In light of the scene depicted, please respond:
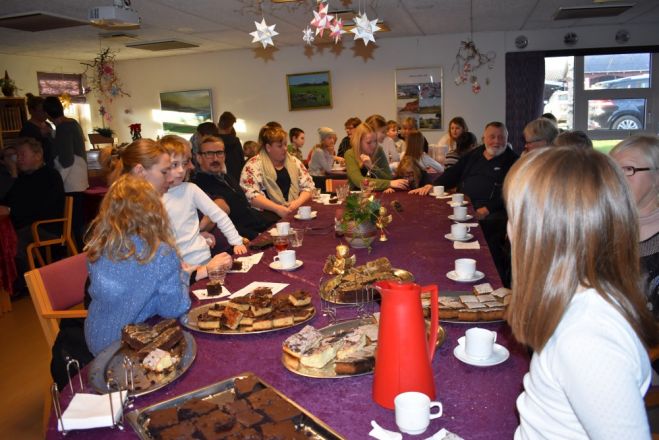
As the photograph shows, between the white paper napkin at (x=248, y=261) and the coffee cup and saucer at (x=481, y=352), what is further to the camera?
the white paper napkin at (x=248, y=261)

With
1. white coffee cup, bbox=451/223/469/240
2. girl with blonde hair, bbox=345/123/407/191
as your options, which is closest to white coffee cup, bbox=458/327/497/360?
white coffee cup, bbox=451/223/469/240

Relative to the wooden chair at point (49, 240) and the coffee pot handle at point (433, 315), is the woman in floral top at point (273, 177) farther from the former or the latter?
the coffee pot handle at point (433, 315)

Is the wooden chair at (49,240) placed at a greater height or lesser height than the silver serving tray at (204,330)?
lesser

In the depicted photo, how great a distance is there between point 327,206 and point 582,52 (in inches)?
258

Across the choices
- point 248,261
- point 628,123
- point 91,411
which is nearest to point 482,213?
point 248,261

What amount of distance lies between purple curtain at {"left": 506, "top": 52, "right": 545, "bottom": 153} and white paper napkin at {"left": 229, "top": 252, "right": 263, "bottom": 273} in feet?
23.6

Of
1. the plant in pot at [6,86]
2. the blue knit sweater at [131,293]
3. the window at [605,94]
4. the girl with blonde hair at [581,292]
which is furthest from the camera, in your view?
the window at [605,94]

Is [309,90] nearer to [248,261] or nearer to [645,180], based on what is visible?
[248,261]

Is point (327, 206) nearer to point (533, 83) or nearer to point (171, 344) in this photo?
point (171, 344)

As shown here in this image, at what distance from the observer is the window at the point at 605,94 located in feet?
27.7

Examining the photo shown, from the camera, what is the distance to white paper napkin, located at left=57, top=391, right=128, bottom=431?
1.13 metres

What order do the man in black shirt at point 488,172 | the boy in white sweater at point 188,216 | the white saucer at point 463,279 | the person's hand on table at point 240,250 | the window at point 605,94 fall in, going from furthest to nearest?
the window at point 605,94 < the man in black shirt at point 488,172 < the boy in white sweater at point 188,216 < the person's hand on table at point 240,250 < the white saucer at point 463,279

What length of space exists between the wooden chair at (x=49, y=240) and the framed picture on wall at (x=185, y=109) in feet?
16.7

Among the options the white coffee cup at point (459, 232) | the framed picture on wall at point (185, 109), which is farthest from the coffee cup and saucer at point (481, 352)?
the framed picture on wall at point (185, 109)
